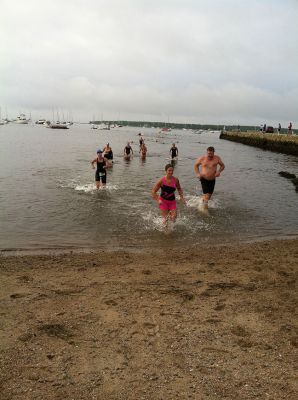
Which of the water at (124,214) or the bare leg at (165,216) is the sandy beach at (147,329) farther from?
the bare leg at (165,216)

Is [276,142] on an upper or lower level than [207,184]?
upper

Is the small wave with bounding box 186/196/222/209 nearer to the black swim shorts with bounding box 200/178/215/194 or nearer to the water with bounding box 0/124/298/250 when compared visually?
the water with bounding box 0/124/298/250

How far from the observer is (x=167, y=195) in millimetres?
8664

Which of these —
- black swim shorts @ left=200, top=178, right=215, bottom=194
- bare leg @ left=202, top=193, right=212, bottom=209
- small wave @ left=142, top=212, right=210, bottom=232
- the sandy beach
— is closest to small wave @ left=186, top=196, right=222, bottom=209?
bare leg @ left=202, top=193, right=212, bottom=209

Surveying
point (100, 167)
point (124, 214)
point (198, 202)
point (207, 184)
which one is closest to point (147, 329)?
point (124, 214)

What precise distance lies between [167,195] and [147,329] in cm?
476

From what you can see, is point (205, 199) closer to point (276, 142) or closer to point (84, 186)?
point (84, 186)

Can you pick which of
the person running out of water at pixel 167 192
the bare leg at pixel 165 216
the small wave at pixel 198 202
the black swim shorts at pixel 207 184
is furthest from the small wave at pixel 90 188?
the person running out of water at pixel 167 192

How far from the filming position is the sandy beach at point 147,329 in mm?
3322

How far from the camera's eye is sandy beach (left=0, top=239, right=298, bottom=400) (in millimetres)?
3322

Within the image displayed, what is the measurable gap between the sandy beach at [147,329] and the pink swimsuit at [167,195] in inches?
91.2

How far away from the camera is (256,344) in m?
3.97

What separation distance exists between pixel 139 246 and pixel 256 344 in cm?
417

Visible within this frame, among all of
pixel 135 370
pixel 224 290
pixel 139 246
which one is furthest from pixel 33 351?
pixel 139 246
